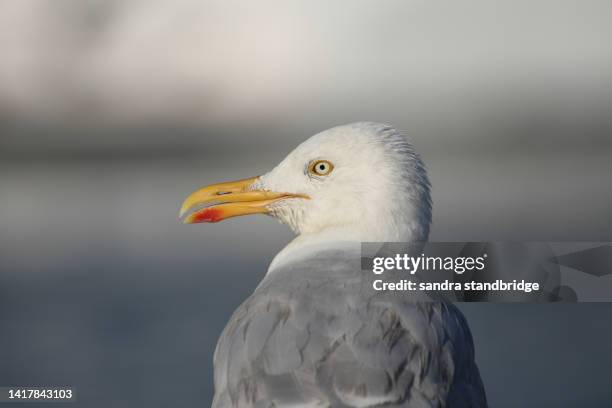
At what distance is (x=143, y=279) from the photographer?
5.63 meters

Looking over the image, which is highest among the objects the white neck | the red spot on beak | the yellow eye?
the yellow eye

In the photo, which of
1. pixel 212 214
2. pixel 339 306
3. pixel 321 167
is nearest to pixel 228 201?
pixel 212 214

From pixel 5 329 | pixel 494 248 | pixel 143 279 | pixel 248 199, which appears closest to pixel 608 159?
pixel 143 279

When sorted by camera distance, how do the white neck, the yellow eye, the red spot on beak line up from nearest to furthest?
the white neck < the yellow eye < the red spot on beak

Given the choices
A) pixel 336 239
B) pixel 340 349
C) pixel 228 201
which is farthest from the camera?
pixel 228 201

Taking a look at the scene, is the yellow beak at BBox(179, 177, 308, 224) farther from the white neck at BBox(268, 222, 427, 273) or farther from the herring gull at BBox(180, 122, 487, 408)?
the white neck at BBox(268, 222, 427, 273)

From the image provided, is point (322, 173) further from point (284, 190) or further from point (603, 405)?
point (603, 405)

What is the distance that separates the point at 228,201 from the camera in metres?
2.21

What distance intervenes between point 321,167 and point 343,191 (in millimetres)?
85

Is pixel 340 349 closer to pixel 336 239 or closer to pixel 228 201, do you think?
pixel 336 239

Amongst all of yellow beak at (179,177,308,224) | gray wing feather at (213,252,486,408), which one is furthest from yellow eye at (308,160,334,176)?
gray wing feather at (213,252,486,408)

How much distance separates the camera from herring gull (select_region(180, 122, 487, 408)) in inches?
67.0

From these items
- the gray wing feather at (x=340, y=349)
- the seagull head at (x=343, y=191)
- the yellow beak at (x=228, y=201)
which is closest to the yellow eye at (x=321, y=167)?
the seagull head at (x=343, y=191)

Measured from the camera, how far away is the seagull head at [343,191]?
1999 millimetres
